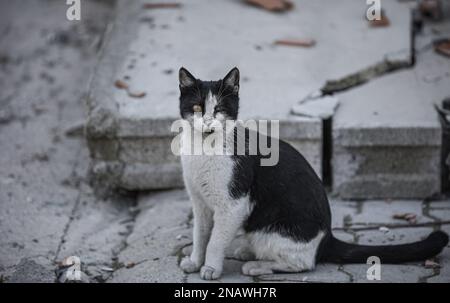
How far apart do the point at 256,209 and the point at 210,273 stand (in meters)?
0.46

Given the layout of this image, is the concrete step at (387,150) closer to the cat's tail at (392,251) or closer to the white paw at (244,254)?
the cat's tail at (392,251)

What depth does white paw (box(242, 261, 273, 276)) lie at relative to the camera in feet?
13.1

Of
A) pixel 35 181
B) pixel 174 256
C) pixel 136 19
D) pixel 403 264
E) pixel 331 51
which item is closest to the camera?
pixel 403 264

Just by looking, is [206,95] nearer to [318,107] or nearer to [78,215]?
[318,107]

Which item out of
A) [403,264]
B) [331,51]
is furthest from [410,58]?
[403,264]

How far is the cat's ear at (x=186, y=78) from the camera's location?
3732mm

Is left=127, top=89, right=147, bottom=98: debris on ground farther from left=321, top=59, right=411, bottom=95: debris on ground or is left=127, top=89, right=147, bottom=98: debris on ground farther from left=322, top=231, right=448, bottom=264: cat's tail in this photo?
left=322, top=231, right=448, bottom=264: cat's tail

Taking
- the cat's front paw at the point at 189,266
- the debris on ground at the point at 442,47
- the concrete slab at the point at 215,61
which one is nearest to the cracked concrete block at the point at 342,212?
the concrete slab at the point at 215,61

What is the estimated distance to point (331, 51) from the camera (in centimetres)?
603

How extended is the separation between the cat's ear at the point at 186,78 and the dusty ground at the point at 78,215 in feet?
3.80

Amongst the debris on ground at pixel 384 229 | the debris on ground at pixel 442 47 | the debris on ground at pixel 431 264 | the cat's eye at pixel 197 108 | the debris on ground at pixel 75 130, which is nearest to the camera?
the cat's eye at pixel 197 108

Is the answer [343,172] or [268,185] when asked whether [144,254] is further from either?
[343,172]

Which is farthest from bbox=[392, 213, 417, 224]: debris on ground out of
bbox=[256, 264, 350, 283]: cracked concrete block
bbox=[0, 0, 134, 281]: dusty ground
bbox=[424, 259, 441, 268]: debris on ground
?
bbox=[0, 0, 134, 281]: dusty ground

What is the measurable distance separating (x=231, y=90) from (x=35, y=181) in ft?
7.96
